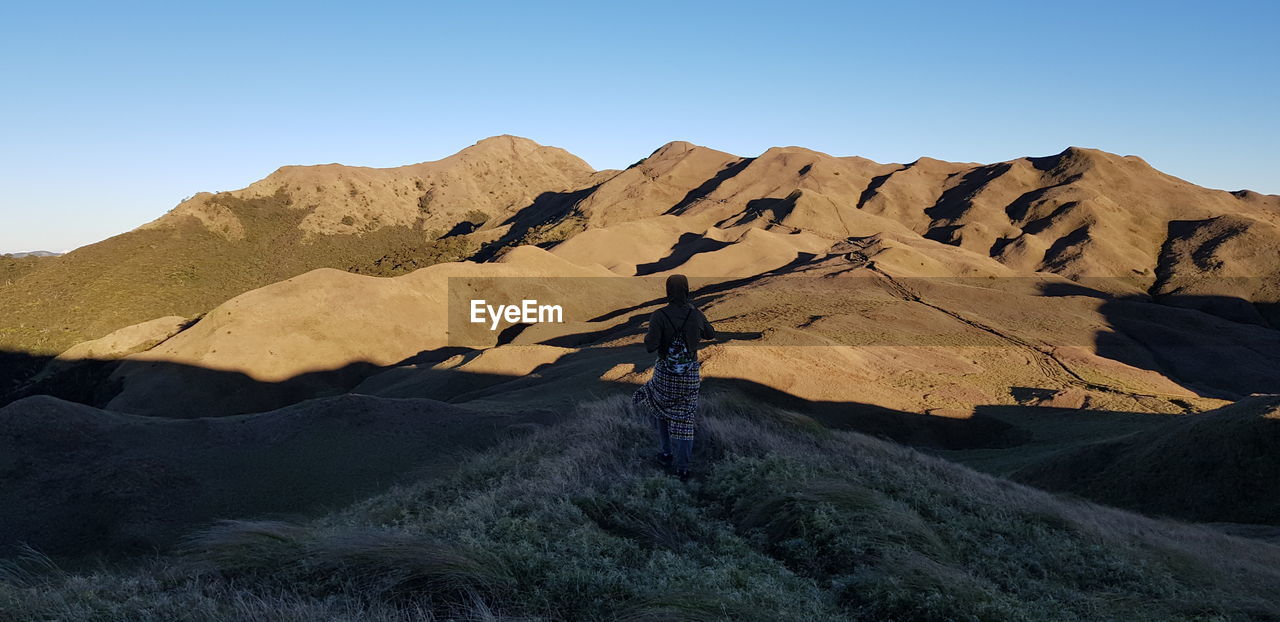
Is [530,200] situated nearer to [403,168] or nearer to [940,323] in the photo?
[403,168]

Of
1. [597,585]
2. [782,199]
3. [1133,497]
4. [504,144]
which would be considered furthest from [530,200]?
[597,585]

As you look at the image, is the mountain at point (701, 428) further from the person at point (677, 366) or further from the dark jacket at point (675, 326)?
the dark jacket at point (675, 326)

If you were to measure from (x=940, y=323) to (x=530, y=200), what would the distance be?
82.8m

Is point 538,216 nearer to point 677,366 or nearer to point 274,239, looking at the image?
point 274,239

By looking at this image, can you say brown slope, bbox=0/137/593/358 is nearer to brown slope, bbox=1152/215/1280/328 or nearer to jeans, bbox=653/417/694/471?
jeans, bbox=653/417/694/471

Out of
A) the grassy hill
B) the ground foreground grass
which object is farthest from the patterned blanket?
the grassy hill

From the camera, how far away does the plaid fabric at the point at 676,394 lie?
7484 millimetres

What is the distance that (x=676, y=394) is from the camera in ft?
24.6

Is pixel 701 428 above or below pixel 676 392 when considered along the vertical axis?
below

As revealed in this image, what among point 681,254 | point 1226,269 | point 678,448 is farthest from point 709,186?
point 678,448

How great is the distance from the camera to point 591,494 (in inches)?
270

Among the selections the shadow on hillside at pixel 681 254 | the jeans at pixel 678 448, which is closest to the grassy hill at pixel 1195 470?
the jeans at pixel 678 448

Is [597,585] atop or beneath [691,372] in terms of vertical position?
beneath

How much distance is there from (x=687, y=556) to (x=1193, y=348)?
40.1 metres
